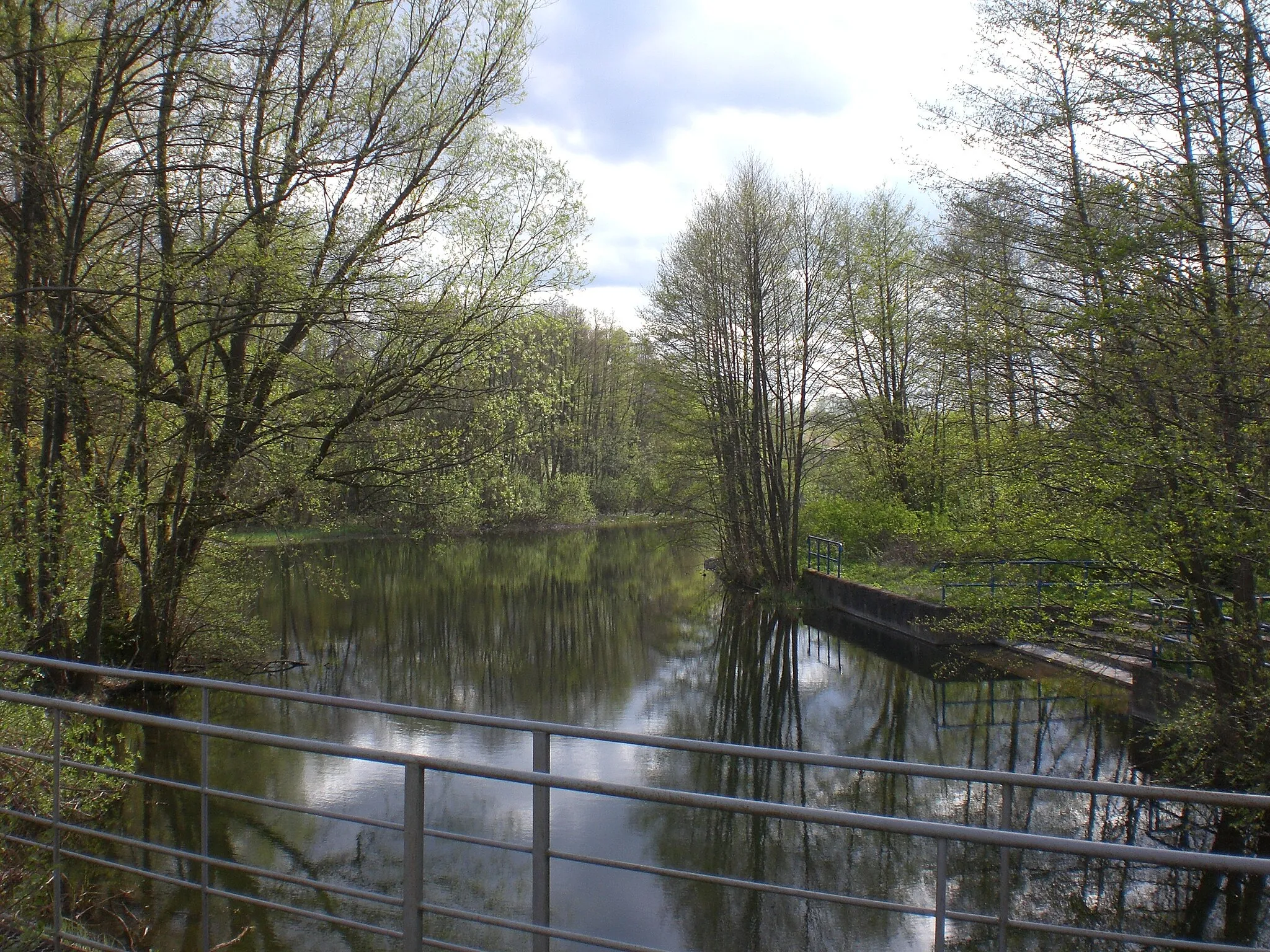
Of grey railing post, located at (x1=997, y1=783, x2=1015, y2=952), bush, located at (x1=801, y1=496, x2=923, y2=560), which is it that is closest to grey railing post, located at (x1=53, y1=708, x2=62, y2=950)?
grey railing post, located at (x1=997, y1=783, x2=1015, y2=952)

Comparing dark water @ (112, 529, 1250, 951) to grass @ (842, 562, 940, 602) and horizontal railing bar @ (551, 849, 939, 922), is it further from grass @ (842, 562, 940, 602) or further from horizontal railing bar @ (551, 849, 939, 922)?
horizontal railing bar @ (551, 849, 939, 922)

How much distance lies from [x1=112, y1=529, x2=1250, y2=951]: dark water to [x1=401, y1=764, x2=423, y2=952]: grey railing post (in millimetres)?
4467

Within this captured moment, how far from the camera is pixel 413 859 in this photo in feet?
8.06

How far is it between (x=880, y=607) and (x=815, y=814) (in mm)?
18119

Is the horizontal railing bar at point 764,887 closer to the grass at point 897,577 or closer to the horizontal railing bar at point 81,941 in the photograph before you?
the horizontal railing bar at point 81,941

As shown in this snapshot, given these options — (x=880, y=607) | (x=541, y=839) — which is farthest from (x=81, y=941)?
(x=880, y=607)

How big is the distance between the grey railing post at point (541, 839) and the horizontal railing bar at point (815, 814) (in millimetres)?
216

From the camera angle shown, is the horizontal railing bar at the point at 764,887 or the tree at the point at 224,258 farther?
the tree at the point at 224,258

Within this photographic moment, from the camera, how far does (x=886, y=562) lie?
75.3ft

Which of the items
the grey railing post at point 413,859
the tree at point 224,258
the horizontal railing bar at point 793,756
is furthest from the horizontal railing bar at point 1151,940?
the tree at point 224,258

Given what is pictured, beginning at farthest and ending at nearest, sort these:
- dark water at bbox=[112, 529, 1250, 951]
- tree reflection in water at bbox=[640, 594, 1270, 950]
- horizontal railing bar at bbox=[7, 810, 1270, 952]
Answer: dark water at bbox=[112, 529, 1250, 951] < tree reflection in water at bbox=[640, 594, 1270, 950] < horizontal railing bar at bbox=[7, 810, 1270, 952]

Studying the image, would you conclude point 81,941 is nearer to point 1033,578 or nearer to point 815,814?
point 815,814

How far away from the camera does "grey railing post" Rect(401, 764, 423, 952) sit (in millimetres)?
2414

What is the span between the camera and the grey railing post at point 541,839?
254 centimetres
